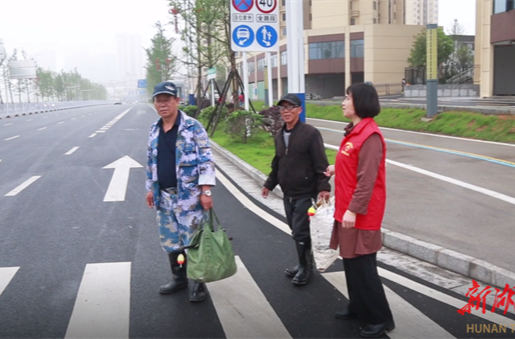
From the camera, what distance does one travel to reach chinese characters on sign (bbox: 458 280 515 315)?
4.28 metres

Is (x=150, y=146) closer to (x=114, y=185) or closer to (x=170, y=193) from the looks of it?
(x=170, y=193)

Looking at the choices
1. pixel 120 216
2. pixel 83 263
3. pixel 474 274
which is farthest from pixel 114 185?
pixel 474 274

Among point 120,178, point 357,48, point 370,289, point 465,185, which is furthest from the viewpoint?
point 357,48

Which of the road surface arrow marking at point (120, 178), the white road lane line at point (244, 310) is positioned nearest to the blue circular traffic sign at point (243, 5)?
the road surface arrow marking at point (120, 178)

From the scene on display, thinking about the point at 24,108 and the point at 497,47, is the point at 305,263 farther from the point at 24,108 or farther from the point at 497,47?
the point at 24,108

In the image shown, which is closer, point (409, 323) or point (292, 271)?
point (409, 323)

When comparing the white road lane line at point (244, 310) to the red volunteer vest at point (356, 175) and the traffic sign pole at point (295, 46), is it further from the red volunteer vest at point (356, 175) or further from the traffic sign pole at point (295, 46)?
the traffic sign pole at point (295, 46)

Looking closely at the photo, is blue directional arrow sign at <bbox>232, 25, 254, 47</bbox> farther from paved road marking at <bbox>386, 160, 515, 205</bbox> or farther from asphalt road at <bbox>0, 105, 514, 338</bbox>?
asphalt road at <bbox>0, 105, 514, 338</bbox>

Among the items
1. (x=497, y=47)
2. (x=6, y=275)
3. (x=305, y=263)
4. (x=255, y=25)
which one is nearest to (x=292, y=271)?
(x=305, y=263)

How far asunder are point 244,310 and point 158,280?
115 centimetres

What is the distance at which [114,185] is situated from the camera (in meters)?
10.2

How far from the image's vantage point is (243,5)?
1360 cm

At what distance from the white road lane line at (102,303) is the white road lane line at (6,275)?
2.32 feet

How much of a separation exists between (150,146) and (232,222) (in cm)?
282
